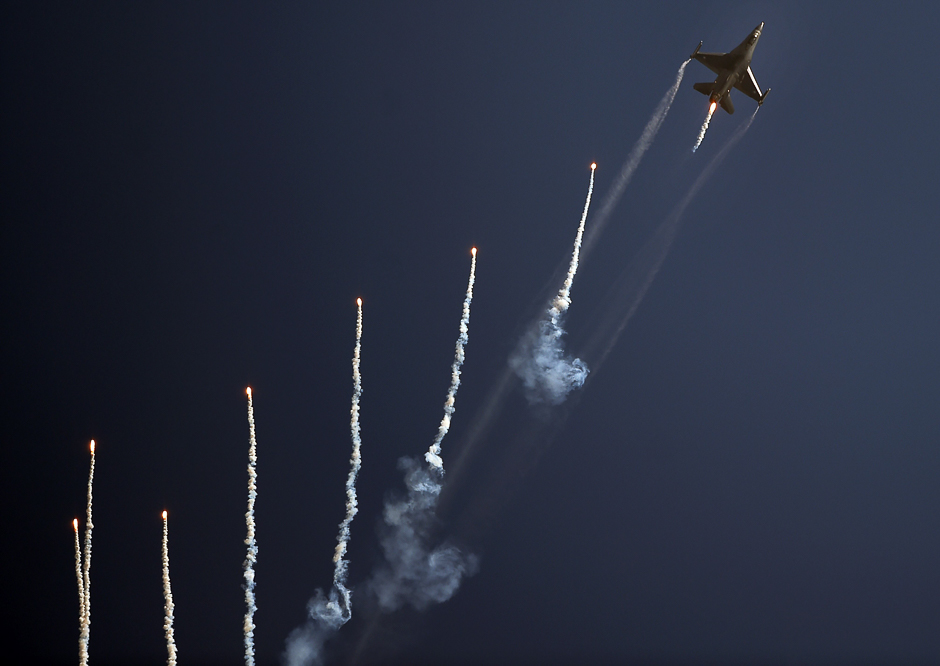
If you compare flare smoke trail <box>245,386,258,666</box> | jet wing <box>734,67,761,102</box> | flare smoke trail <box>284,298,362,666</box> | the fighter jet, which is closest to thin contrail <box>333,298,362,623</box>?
flare smoke trail <box>284,298,362,666</box>

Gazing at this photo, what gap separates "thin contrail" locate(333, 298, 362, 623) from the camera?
4156 centimetres

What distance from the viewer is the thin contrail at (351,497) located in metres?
41.6

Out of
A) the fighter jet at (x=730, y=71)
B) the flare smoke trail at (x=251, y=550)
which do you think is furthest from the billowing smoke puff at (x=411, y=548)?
the fighter jet at (x=730, y=71)

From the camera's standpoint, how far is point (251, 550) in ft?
133

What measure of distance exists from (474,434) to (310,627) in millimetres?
12554

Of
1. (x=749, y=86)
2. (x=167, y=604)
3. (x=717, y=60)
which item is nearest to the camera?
(x=717, y=60)

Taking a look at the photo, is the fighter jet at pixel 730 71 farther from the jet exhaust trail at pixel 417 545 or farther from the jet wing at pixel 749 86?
the jet exhaust trail at pixel 417 545

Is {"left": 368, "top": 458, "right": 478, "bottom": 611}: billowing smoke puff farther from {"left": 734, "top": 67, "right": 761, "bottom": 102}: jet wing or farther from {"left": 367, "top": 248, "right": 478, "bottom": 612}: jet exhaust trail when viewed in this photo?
{"left": 734, "top": 67, "right": 761, "bottom": 102}: jet wing

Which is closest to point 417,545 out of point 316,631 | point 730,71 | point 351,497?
point 351,497

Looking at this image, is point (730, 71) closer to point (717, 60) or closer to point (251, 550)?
point (717, 60)

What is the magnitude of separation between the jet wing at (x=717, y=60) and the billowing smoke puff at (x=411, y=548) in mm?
22584

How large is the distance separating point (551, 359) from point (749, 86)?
51.1 ft

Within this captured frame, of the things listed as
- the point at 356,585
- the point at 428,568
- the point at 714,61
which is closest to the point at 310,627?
the point at 356,585

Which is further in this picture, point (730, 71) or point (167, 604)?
point (167, 604)
